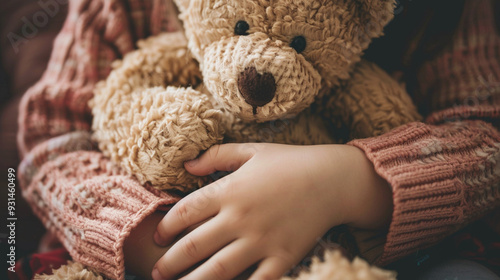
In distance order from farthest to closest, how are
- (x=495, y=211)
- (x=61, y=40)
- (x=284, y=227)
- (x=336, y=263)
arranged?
(x=61, y=40) < (x=495, y=211) < (x=284, y=227) < (x=336, y=263)

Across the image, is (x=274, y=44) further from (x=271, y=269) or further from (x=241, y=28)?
(x=271, y=269)

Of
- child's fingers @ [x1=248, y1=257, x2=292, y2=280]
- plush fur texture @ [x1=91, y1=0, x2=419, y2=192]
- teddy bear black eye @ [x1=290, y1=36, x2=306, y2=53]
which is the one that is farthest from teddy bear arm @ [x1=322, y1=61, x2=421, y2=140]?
child's fingers @ [x1=248, y1=257, x2=292, y2=280]

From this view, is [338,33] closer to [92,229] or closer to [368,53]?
[368,53]

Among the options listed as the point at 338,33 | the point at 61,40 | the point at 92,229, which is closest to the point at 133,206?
the point at 92,229

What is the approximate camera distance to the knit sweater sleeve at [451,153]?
435mm

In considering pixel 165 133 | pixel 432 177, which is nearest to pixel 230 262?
pixel 165 133

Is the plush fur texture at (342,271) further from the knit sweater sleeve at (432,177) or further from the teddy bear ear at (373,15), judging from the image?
the teddy bear ear at (373,15)

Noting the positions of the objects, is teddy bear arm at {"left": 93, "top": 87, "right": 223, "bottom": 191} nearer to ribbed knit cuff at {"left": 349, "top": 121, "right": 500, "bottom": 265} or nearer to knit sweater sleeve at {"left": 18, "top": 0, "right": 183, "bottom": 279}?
knit sweater sleeve at {"left": 18, "top": 0, "right": 183, "bottom": 279}

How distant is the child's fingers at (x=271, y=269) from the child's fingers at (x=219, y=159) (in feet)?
0.43

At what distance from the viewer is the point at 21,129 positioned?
658mm

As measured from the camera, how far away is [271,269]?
40 cm

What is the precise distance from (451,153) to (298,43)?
0.27 m

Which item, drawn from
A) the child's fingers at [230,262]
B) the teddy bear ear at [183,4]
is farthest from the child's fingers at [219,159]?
the teddy bear ear at [183,4]

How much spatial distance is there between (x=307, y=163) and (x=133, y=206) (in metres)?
0.24
